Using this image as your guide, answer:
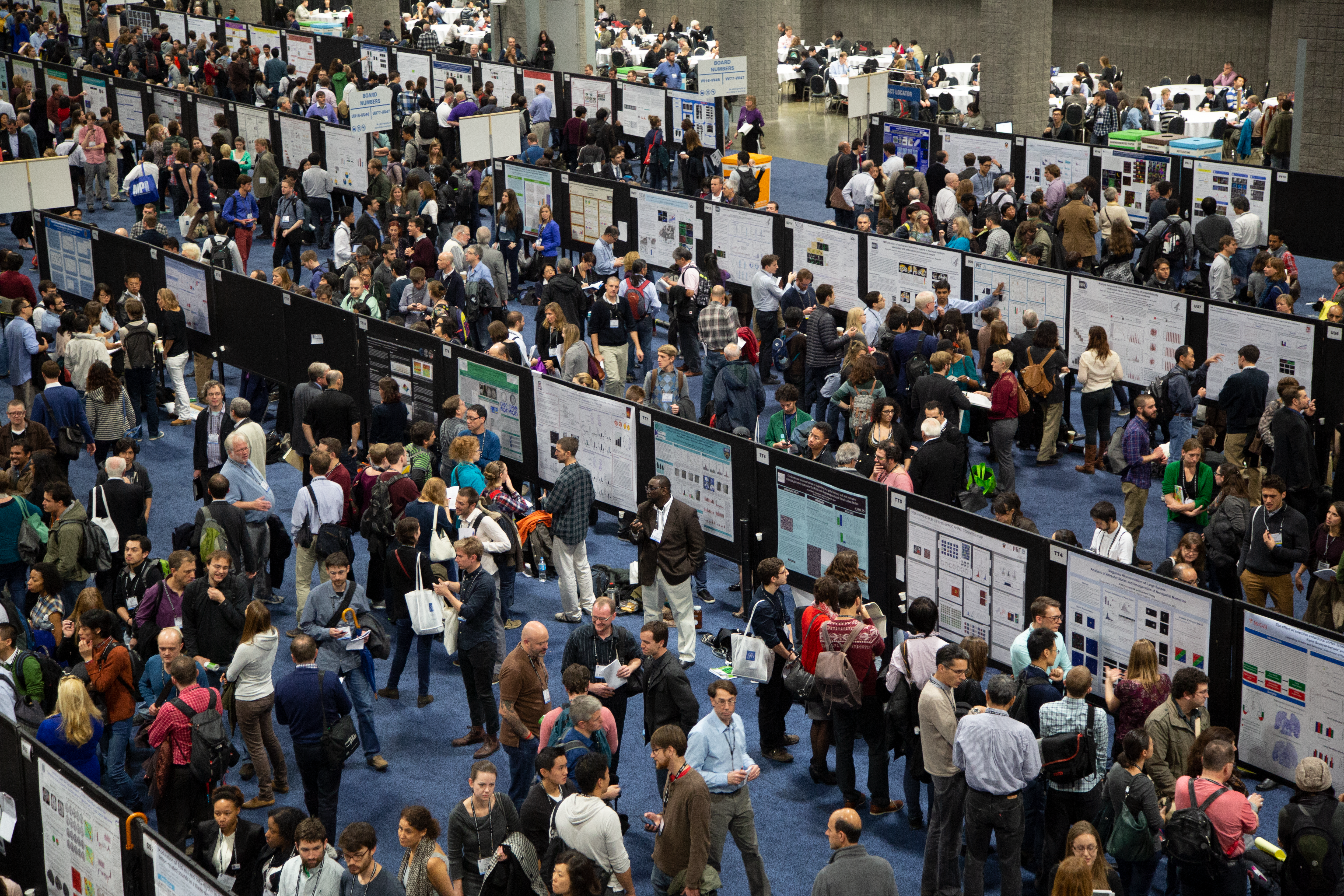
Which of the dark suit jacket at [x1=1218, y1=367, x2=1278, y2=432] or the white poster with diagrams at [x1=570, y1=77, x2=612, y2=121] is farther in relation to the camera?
the white poster with diagrams at [x1=570, y1=77, x2=612, y2=121]

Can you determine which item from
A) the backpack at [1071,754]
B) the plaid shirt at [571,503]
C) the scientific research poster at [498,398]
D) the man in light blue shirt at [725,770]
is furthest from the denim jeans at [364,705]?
the backpack at [1071,754]

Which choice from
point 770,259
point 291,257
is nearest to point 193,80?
point 291,257

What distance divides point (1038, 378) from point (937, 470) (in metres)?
3.23

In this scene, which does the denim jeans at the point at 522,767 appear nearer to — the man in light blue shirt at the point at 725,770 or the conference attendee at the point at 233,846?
the man in light blue shirt at the point at 725,770

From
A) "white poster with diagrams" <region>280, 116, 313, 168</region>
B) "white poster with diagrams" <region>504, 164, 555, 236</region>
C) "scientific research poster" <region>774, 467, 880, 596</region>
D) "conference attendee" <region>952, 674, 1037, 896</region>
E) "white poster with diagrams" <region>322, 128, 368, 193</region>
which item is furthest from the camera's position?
"white poster with diagrams" <region>280, 116, 313, 168</region>

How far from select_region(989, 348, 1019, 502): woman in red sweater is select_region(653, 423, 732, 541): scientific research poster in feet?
11.3

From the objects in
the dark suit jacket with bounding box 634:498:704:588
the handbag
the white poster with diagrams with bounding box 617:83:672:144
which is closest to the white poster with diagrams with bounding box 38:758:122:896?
the handbag

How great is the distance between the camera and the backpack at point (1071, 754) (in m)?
7.66

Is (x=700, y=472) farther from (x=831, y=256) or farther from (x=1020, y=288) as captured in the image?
(x=831, y=256)

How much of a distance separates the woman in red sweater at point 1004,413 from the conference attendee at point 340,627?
6.57 m

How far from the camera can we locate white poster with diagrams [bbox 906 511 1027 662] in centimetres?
917

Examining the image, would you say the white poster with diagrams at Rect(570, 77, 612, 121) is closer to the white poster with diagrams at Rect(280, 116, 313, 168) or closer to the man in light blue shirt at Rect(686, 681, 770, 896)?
the white poster with diagrams at Rect(280, 116, 313, 168)

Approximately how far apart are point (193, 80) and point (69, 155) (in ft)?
29.0

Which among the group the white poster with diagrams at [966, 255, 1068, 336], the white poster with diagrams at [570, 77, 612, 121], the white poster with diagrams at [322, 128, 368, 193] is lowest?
the white poster with diagrams at [966, 255, 1068, 336]
